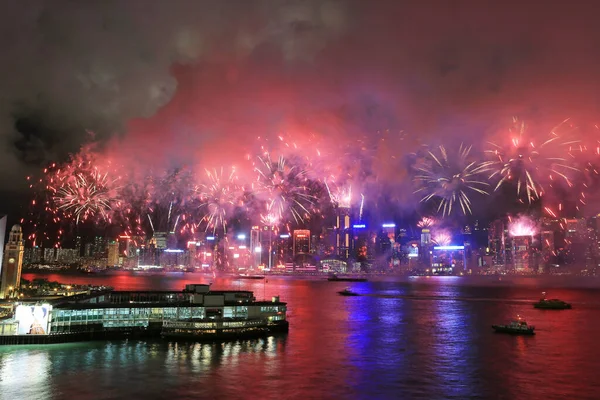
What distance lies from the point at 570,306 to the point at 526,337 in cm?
4883

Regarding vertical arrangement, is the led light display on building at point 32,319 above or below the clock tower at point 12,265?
below

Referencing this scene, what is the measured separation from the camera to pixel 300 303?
97.2 meters

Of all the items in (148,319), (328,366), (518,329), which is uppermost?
(148,319)

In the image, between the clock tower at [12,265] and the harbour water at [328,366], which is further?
the clock tower at [12,265]

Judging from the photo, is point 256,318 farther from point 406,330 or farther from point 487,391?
point 487,391

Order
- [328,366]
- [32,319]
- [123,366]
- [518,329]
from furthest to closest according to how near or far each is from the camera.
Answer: [518,329]
[32,319]
[328,366]
[123,366]

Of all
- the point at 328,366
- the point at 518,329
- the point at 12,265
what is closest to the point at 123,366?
the point at 328,366

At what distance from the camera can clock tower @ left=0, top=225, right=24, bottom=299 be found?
77688 millimetres

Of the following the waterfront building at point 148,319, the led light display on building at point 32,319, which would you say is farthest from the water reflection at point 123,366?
the waterfront building at point 148,319

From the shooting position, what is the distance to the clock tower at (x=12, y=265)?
77688 millimetres

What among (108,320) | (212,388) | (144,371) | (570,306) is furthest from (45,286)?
(570,306)

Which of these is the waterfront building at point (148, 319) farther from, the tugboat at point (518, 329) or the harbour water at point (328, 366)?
the tugboat at point (518, 329)

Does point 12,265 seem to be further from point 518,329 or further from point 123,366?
point 518,329

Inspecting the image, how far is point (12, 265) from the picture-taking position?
80188 mm
